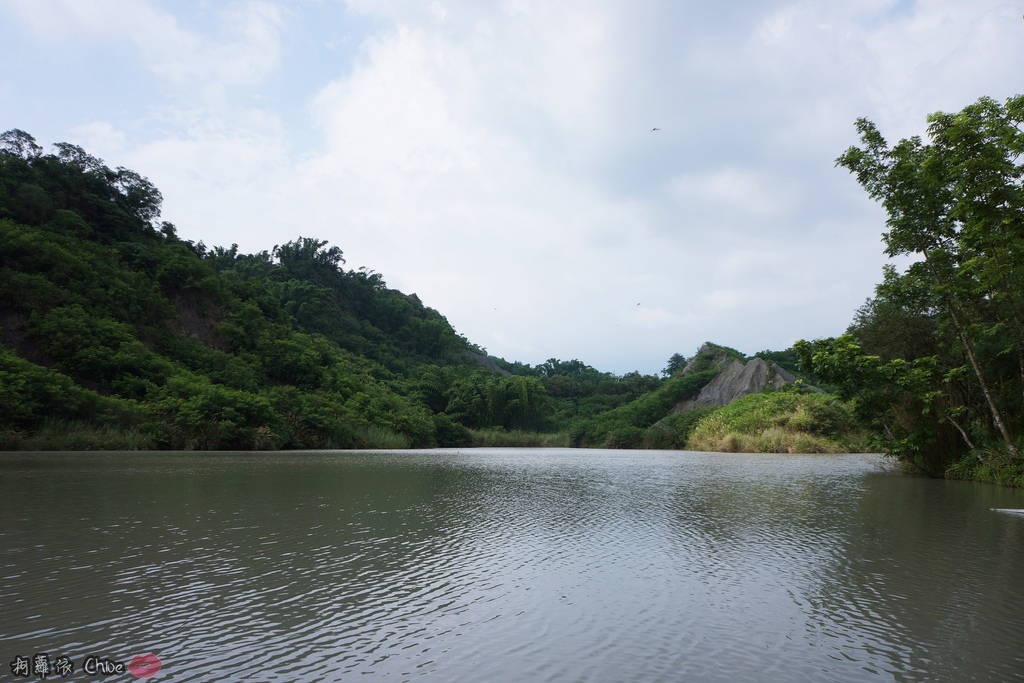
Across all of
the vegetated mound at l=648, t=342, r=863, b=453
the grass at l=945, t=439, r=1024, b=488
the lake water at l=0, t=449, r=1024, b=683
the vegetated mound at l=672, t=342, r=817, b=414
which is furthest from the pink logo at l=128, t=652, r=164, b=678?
the vegetated mound at l=672, t=342, r=817, b=414

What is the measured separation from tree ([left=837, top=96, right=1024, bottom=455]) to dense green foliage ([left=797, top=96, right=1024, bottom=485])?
0.02m

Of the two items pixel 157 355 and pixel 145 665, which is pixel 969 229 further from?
pixel 157 355

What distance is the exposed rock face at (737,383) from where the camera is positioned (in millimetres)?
51594

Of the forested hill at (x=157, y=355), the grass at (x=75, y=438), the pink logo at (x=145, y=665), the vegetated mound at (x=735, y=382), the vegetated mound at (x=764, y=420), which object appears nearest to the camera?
the pink logo at (x=145, y=665)

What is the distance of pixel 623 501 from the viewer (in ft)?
33.0

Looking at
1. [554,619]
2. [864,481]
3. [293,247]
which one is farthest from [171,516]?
[293,247]

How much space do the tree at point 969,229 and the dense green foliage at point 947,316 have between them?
23 millimetres

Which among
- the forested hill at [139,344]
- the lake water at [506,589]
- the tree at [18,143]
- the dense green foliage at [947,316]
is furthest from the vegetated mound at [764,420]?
the tree at [18,143]

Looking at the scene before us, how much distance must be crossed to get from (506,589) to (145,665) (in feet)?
7.71

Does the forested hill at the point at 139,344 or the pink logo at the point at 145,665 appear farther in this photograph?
the forested hill at the point at 139,344

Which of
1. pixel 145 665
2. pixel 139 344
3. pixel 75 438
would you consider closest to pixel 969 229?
pixel 145 665

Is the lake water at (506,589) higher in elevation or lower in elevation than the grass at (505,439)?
lower

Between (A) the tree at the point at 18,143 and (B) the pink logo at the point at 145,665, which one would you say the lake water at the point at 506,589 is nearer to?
(B) the pink logo at the point at 145,665

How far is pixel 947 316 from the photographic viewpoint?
1391 centimetres
